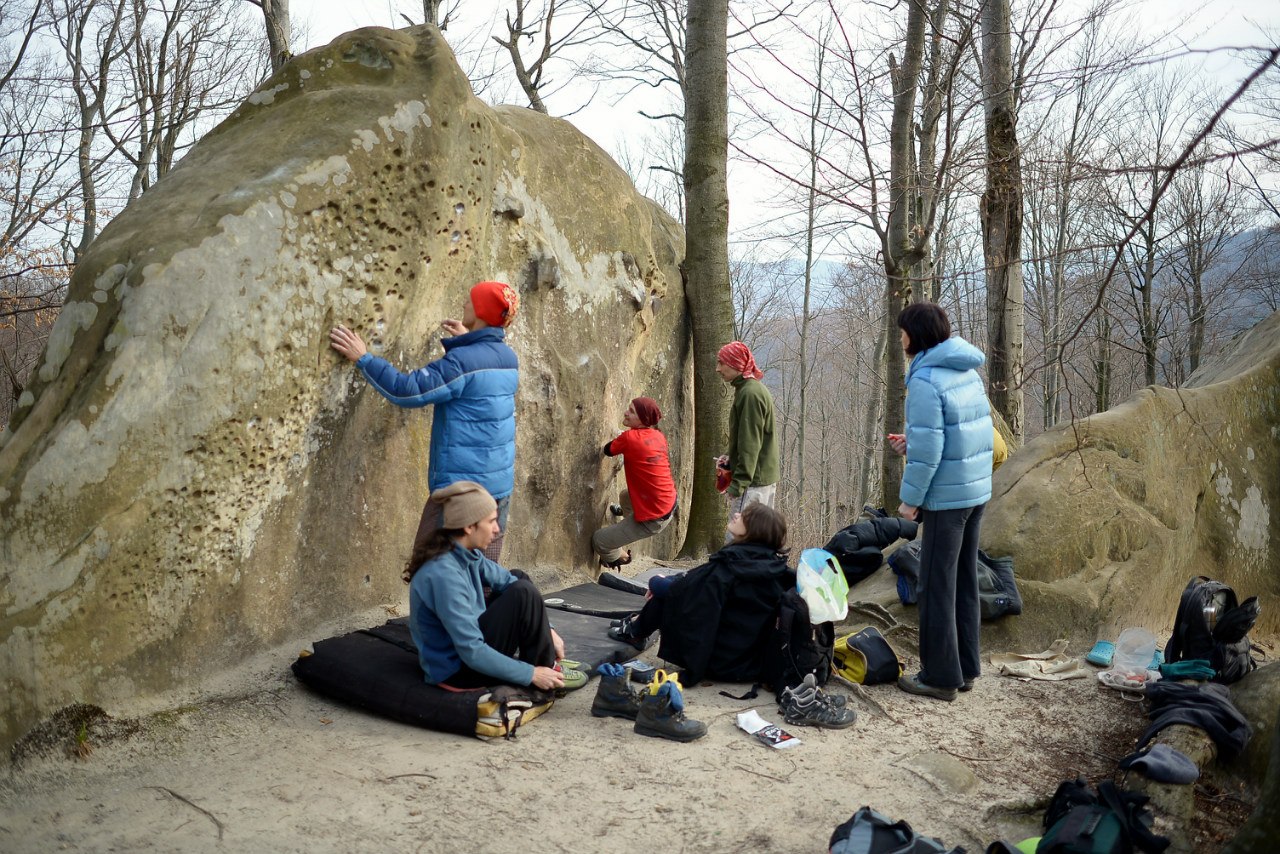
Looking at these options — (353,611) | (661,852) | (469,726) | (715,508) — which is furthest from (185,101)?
(661,852)

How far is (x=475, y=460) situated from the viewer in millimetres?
5254

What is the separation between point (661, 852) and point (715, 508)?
5.91 metres

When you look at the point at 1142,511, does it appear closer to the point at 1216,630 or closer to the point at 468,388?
the point at 1216,630

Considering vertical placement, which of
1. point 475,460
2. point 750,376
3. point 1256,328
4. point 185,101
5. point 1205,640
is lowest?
point 1205,640

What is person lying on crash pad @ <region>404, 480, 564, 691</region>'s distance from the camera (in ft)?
13.6

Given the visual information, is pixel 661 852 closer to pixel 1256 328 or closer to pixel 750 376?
pixel 750 376

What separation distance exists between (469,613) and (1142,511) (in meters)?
4.75

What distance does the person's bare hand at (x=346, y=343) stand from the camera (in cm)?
498

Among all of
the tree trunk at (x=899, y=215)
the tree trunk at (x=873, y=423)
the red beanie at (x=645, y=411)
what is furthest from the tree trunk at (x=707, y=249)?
the tree trunk at (x=873, y=423)

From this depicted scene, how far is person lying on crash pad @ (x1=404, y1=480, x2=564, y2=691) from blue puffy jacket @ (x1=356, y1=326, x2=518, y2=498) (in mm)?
866

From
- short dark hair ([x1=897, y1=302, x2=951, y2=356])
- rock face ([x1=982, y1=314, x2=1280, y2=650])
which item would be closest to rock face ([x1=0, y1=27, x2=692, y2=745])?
short dark hair ([x1=897, y1=302, x2=951, y2=356])

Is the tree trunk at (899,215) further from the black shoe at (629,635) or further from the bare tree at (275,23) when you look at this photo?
the bare tree at (275,23)

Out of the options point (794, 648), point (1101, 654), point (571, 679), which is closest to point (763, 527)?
point (794, 648)

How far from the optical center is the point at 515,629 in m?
4.45
